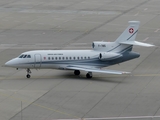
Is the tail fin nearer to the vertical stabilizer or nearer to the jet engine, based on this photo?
the vertical stabilizer

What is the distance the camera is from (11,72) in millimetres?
60688

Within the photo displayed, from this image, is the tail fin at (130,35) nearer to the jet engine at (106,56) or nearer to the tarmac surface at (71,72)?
the jet engine at (106,56)

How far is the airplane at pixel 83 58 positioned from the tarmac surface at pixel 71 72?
45.4 inches

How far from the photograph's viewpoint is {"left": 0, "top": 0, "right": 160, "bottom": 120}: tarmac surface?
4812 centimetres

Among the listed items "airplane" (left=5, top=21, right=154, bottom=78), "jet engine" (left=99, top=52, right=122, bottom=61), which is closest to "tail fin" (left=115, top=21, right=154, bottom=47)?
"airplane" (left=5, top=21, right=154, bottom=78)

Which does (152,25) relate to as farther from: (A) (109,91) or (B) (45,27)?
(A) (109,91)

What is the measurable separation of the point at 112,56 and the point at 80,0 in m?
52.5

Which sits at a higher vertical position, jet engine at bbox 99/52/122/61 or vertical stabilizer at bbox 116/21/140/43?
vertical stabilizer at bbox 116/21/140/43

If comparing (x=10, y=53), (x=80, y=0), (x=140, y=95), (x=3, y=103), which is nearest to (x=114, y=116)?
(x=140, y=95)

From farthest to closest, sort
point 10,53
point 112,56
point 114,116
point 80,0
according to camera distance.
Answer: point 80,0 < point 10,53 < point 112,56 < point 114,116

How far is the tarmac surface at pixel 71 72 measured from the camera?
158ft

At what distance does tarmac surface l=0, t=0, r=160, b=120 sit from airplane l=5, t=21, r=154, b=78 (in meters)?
1.15

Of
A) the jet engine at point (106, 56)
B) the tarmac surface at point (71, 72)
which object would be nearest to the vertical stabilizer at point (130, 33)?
the jet engine at point (106, 56)

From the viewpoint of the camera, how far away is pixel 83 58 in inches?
2307
